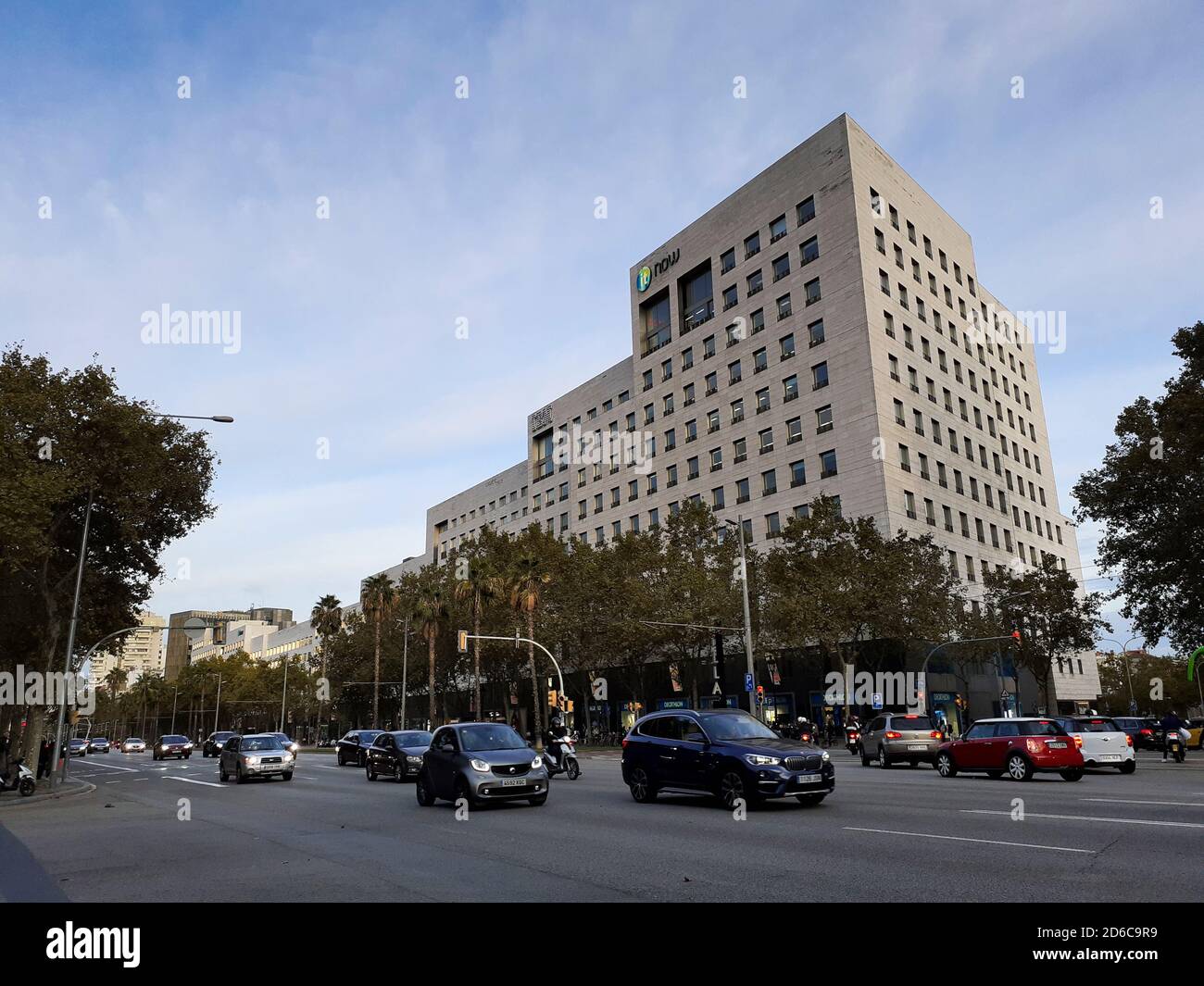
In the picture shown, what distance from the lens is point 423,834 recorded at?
1174 cm

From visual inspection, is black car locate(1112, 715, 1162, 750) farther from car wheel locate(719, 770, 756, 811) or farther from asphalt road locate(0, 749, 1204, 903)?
car wheel locate(719, 770, 756, 811)

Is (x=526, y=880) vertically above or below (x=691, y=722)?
below

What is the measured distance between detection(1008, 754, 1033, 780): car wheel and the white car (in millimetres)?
2769

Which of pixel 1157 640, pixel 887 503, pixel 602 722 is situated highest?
pixel 887 503

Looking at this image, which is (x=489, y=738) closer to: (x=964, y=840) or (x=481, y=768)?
(x=481, y=768)

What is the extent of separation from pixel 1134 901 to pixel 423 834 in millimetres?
8522

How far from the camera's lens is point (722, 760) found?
13.6 metres

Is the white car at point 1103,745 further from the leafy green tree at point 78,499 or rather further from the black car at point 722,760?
the leafy green tree at point 78,499

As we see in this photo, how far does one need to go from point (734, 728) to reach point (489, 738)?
452 centimetres

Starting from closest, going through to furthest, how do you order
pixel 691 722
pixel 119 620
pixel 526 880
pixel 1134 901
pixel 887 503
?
1. pixel 1134 901
2. pixel 526 880
3. pixel 691 722
4. pixel 119 620
5. pixel 887 503

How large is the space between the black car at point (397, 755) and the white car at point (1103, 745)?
55.0 ft

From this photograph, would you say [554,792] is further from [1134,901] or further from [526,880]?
[1134,901]

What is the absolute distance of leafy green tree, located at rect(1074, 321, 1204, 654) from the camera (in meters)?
30.5
